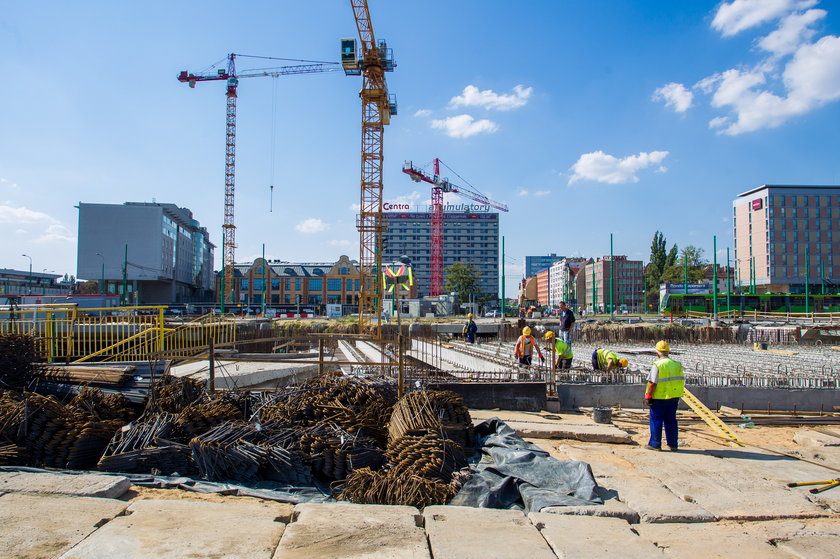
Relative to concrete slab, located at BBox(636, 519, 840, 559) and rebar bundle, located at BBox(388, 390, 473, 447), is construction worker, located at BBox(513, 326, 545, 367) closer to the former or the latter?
rebar bundle, located at BBox(388, 390, 473, 447)

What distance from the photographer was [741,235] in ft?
297

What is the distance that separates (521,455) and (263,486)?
260 cm

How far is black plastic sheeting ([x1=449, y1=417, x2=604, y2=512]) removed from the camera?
4367mm

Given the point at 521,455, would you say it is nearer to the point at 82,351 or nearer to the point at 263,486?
the point at 263,486

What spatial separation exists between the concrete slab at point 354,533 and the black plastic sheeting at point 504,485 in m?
0.80

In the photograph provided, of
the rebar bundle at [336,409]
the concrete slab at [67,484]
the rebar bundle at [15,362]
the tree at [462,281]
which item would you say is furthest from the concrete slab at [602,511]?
the tree at [462,281]

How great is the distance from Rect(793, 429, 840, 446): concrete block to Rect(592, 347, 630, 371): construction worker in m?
3.56

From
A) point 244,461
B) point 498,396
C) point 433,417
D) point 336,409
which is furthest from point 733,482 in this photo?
point 244,461

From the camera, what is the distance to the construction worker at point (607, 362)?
35.0 ft

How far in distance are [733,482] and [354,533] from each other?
385 cm

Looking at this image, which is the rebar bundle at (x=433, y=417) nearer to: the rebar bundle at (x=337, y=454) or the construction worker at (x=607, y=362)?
the rebar bundle at (x=337, y=454)

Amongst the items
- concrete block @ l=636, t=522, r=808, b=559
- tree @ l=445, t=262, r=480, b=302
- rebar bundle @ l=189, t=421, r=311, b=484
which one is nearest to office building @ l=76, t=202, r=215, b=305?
tree @ l=445, t=262, r=480, b=302

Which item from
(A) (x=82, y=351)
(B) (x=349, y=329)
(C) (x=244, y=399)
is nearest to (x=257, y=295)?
(B) (x=349, y=329)

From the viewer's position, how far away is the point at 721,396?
32.9 feet
